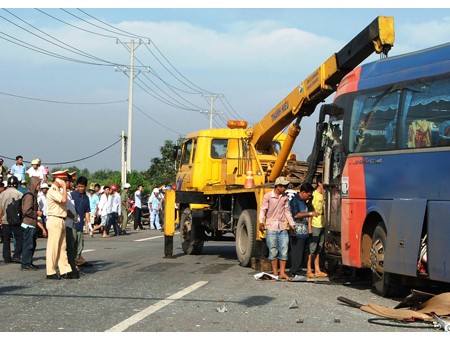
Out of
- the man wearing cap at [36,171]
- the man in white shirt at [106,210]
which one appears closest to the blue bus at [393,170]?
the man wearing cap at [36,171]

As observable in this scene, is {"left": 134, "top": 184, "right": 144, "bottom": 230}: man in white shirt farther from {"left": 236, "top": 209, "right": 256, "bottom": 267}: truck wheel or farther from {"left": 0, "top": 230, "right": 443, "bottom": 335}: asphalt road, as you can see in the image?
{"left": 0, "top": 230, "right": 443, "bottom": 335}: asphalt road

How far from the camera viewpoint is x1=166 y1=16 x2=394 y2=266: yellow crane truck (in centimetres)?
1500

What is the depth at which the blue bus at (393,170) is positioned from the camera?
10.2 m

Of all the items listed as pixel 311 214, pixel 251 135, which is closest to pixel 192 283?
pixel 311 214

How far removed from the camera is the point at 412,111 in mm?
10961

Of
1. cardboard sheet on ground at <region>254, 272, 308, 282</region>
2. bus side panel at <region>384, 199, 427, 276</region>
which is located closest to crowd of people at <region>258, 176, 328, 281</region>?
cardboard sheet on ground at <region>254, 272, 308, 282</region>

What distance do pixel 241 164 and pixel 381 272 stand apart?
749cm

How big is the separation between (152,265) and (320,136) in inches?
187

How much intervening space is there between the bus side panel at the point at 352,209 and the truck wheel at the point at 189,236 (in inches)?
282

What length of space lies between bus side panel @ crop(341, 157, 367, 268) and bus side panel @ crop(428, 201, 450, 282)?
1.77 metres

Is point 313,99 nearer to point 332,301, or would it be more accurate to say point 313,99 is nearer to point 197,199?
point 197,199

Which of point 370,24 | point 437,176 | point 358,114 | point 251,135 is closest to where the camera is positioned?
point 437,176

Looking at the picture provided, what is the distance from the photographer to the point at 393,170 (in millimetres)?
11094

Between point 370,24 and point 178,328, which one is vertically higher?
point 370,24
